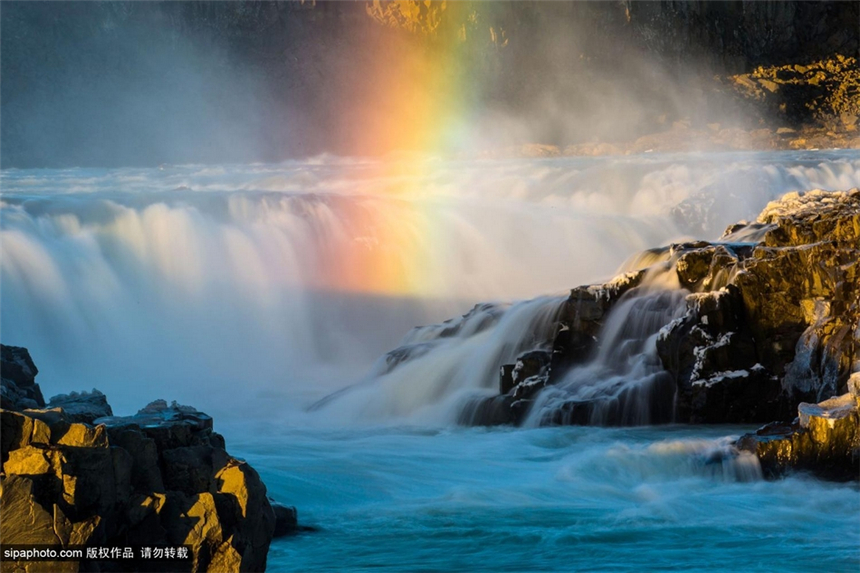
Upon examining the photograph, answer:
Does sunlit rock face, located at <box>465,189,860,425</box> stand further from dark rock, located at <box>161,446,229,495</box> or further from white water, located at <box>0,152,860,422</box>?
dark rock, located at <box>161,446,229,495</box>

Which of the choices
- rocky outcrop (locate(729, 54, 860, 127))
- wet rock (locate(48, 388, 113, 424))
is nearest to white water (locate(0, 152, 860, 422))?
wet rock (locate(48, 388, 113, 424))

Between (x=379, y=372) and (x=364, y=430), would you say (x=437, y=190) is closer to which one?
(x=379, y=372)

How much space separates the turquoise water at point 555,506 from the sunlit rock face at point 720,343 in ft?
1.58

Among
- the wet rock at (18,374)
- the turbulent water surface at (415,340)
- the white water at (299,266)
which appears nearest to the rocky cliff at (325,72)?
the turbulent water surface at (415,340)

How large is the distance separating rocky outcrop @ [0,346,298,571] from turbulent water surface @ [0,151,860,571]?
4.96ft

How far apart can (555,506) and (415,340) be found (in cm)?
653

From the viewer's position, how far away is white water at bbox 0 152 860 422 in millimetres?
18250

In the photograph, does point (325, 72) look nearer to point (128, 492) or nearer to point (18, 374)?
point (18, 374)

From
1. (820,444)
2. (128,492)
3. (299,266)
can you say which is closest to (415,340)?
(820,444)

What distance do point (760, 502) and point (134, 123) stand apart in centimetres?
4572

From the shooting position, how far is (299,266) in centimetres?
2289

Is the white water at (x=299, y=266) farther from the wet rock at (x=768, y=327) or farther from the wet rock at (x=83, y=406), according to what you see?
the wet rock at (x=83, y=406)

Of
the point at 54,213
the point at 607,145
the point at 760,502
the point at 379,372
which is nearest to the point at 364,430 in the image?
the point at 379,372

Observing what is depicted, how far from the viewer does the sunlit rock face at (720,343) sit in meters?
11.2
